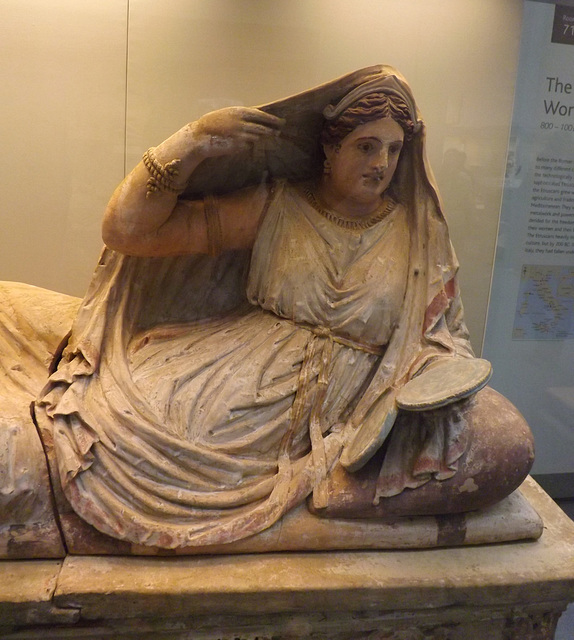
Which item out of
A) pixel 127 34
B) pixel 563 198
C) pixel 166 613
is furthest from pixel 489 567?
pixel 127 34

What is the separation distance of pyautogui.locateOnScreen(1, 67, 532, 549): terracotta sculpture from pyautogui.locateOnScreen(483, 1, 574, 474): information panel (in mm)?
1004

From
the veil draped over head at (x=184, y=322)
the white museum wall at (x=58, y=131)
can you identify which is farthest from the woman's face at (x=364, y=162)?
the white museum wall at (x=58, y=131)

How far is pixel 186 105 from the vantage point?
2.58 metres

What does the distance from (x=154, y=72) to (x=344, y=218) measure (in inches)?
41.3

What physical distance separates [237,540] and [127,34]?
1.92 m

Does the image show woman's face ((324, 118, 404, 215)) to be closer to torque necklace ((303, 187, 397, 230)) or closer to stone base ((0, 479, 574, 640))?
torque necklace ((303, 187, 397, 230))

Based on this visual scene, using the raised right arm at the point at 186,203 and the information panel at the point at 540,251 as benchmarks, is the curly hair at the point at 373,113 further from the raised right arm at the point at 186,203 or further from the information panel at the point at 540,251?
the information panel at the point at 540,251

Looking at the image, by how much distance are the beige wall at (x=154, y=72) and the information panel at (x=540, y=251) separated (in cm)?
15

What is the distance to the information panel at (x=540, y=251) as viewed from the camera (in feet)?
9.17

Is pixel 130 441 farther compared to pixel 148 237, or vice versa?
pixel 148 237

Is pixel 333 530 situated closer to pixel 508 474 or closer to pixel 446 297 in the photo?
pixel 508 474

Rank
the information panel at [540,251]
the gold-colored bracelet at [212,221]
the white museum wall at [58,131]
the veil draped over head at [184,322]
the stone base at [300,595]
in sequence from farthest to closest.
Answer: the information panel at [540,251]
the white museum wall at [58,131]
the gold-colored bracelet at [212,221]
the veil draped over head at [184,322]
the stone base at [300,595]

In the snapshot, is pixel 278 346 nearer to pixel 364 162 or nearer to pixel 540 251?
pixel 364 162

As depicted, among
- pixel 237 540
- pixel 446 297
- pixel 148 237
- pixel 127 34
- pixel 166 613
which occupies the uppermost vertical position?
pixel 127 34
